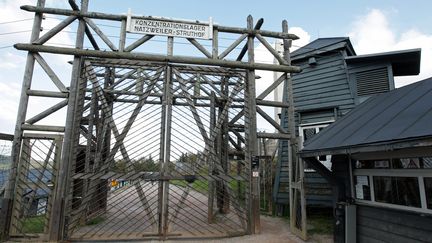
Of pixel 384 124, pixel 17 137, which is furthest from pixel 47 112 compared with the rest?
pixel 384 124

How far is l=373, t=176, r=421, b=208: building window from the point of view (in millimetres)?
4199

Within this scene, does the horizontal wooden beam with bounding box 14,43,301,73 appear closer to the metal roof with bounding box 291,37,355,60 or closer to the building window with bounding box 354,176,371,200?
the metal roof with bounding box 291,37,355,60

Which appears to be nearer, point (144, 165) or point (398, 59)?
point (144, 165)

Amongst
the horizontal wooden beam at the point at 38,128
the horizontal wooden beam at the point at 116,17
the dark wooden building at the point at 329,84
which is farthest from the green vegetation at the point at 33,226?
the dark wooden building at the point at 329,84

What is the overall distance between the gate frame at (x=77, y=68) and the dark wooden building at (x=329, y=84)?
2326 millimetres

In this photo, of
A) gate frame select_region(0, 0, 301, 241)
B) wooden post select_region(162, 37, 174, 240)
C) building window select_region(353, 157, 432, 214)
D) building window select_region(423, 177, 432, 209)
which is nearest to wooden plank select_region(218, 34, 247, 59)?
gate frame select_region(0, 0, 301, 241)

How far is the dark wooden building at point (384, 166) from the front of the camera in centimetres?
382

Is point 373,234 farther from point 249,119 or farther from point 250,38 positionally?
point 250,38

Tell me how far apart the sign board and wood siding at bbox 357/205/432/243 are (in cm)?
554

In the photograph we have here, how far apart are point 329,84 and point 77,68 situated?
26.0ft

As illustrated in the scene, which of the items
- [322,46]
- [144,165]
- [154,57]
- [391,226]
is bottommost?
[391,226]

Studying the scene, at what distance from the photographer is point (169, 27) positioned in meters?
7.39

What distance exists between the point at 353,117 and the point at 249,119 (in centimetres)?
250

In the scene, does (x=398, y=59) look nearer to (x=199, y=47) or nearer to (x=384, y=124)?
(x=384, y=124)
